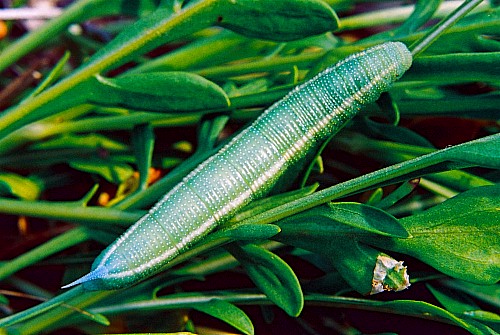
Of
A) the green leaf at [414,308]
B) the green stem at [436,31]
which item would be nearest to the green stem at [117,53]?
the green stem at [436,31]

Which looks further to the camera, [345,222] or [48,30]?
[48,30]

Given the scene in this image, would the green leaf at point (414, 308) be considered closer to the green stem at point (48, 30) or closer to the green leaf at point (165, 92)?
the green leaf at point (165, 92)

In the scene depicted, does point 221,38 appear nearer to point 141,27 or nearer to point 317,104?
point 141,27

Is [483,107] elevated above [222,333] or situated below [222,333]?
above

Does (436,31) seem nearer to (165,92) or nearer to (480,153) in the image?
(480,153)

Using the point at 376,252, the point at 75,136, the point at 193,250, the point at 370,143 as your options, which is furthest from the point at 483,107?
the point at 75,136

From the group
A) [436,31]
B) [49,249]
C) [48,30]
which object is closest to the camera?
[436,31]

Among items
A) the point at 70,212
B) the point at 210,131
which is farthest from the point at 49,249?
the point at 210,131
